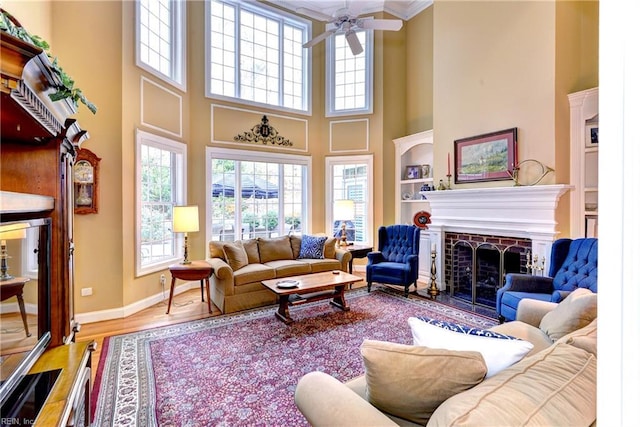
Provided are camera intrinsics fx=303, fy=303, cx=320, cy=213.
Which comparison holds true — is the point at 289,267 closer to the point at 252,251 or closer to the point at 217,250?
the point at 252,251

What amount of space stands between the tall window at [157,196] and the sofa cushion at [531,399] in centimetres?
404

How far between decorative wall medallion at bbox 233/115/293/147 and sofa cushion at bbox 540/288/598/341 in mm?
4823

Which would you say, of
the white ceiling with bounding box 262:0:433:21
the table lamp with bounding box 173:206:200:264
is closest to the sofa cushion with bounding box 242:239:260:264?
the table lamp with bounding box 173:206:200:264

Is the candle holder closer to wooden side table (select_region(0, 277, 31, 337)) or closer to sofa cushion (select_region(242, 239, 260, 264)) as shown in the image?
sofa cushion (select_region(242, 239, 260, 264))

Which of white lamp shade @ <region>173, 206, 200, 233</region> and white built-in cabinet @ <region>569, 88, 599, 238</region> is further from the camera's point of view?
white lamp shade @ <region>173, 206, 200, 233</region>

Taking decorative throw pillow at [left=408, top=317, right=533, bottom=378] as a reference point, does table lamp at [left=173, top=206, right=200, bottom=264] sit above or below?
above

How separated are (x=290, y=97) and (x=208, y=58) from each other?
1597 millimetres

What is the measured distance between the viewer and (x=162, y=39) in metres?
4.32

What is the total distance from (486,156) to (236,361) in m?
3.83

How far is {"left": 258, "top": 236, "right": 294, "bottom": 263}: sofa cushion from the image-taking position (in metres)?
4.52

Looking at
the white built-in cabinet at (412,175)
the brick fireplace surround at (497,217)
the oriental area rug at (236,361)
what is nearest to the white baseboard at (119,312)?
the oriental area rug at (236,361)

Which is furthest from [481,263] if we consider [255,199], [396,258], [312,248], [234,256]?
[255,199]
